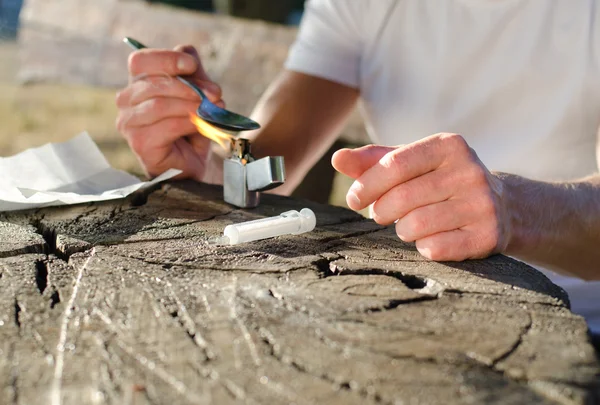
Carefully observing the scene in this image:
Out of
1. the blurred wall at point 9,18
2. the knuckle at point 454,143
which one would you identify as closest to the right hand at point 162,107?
the knuckle at point 454,143

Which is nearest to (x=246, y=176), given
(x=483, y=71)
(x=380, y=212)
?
(x=380, y=212)

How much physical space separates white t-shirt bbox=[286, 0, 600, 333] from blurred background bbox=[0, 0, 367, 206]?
0.57 m

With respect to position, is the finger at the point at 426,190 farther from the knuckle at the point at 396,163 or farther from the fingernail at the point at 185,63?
the fingernail at the point at 185,63

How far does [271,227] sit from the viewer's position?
104 centimetres

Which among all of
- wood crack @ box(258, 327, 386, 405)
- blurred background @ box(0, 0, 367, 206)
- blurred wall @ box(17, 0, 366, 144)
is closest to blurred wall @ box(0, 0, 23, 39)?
blurred background @ box(0, 0, 367, 206)

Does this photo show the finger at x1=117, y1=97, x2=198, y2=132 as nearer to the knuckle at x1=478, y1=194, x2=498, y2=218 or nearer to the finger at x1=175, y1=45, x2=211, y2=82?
the finger at x1=175, y1=45, x2=211, y2=82

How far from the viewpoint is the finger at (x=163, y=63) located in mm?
1390

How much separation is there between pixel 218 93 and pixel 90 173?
293mm

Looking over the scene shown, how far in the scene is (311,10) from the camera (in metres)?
1.85

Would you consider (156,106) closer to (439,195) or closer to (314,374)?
(439,195)

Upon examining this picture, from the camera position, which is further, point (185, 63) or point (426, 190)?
point (185, 63)

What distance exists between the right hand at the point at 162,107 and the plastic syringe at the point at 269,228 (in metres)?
0.39

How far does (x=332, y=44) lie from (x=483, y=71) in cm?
38

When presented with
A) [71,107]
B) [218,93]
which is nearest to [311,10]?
[218,93]
